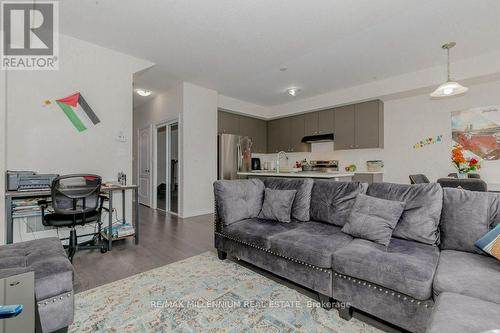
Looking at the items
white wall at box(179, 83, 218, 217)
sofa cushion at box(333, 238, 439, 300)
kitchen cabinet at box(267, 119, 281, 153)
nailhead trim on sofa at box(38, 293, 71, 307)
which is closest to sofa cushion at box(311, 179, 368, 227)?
sofa cushion at box(333, 238, 439, 300)

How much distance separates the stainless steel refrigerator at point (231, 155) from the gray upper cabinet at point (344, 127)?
2219 mm

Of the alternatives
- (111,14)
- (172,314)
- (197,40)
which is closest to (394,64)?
(197,40)

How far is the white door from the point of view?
5.86 m

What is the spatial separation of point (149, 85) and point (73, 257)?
11.8 feet

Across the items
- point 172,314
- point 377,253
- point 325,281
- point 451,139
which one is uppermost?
point 451,139

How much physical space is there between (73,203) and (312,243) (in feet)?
8.56

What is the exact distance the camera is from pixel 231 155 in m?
5.71

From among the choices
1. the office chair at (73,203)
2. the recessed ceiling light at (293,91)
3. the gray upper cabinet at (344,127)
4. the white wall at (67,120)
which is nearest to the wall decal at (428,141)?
the gray upper cabinet at (344,127)

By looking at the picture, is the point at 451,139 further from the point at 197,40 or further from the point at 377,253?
the point at 197,40

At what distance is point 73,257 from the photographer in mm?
2727

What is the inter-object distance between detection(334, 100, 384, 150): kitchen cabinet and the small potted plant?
3.97 ft

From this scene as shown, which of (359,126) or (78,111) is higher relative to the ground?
(359,126)

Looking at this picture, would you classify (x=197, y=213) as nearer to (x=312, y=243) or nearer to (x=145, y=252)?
(x=145, y=252)

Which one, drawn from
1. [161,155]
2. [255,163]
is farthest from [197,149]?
[255,163]
